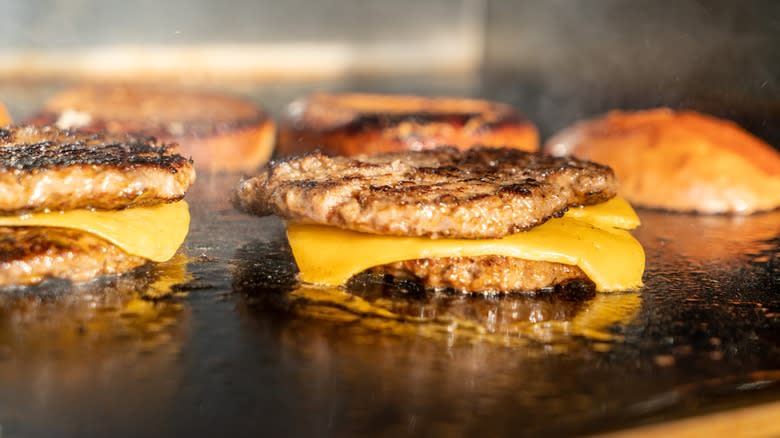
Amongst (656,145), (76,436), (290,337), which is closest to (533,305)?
Answer: (290,337)

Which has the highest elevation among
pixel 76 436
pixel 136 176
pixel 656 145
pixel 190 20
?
pixel 190 20

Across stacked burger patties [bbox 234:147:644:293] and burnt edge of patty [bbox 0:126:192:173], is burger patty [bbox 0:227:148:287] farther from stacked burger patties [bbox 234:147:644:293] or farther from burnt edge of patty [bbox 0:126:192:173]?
stacked burger patties [bbox 234:147:644:293]

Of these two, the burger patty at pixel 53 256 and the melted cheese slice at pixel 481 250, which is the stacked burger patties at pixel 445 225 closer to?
the melted cheese slice at pixel 481 250

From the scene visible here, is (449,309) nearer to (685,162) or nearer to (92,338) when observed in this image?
(92,338)

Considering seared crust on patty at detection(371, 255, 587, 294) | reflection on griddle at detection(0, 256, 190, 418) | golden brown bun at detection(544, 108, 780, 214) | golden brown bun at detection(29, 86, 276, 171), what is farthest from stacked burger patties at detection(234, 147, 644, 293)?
golden brown bun at detection(29, 86, 276, 171)

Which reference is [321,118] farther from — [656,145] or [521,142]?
[656,145]

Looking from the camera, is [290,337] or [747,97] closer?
[290,337]
